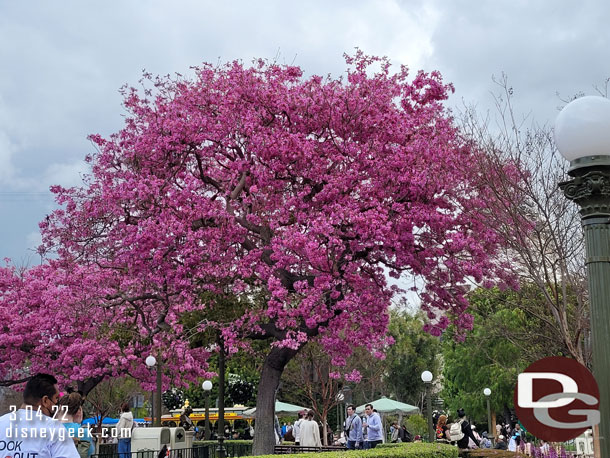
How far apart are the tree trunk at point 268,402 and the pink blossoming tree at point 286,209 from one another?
0.03 m

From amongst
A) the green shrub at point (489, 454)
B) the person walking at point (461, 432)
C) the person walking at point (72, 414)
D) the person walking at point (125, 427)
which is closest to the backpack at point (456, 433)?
the person walking at point (461, 432)

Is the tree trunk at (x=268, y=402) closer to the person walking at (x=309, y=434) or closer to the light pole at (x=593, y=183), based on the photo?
the person walking at (x=309, y=434)

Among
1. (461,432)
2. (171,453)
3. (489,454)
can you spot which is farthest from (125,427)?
(461,432)

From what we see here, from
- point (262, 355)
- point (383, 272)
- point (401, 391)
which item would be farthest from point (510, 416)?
point (383, 272)

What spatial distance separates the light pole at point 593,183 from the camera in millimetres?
4285

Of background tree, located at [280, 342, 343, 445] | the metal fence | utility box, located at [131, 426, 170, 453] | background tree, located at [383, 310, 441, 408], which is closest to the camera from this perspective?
the metal fence

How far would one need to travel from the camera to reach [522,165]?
44.7 feet

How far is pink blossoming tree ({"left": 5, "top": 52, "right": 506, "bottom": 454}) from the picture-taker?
15836 mm

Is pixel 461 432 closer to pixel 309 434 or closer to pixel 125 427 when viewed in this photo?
pixel 309 434

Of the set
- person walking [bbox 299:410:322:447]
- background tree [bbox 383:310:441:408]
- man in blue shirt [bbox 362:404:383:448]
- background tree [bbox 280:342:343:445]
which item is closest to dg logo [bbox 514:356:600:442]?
man in blue shirt [bbox 362:404:383:448]

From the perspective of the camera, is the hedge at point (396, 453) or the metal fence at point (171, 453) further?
the metal fence at point (171, 453)

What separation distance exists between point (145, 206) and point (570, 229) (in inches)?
370

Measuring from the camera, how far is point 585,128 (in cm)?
446

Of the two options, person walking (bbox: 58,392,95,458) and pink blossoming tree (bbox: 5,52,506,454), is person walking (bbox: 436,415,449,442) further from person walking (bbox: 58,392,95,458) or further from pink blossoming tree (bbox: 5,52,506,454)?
person walking (bbox: 58,392,95,458)
